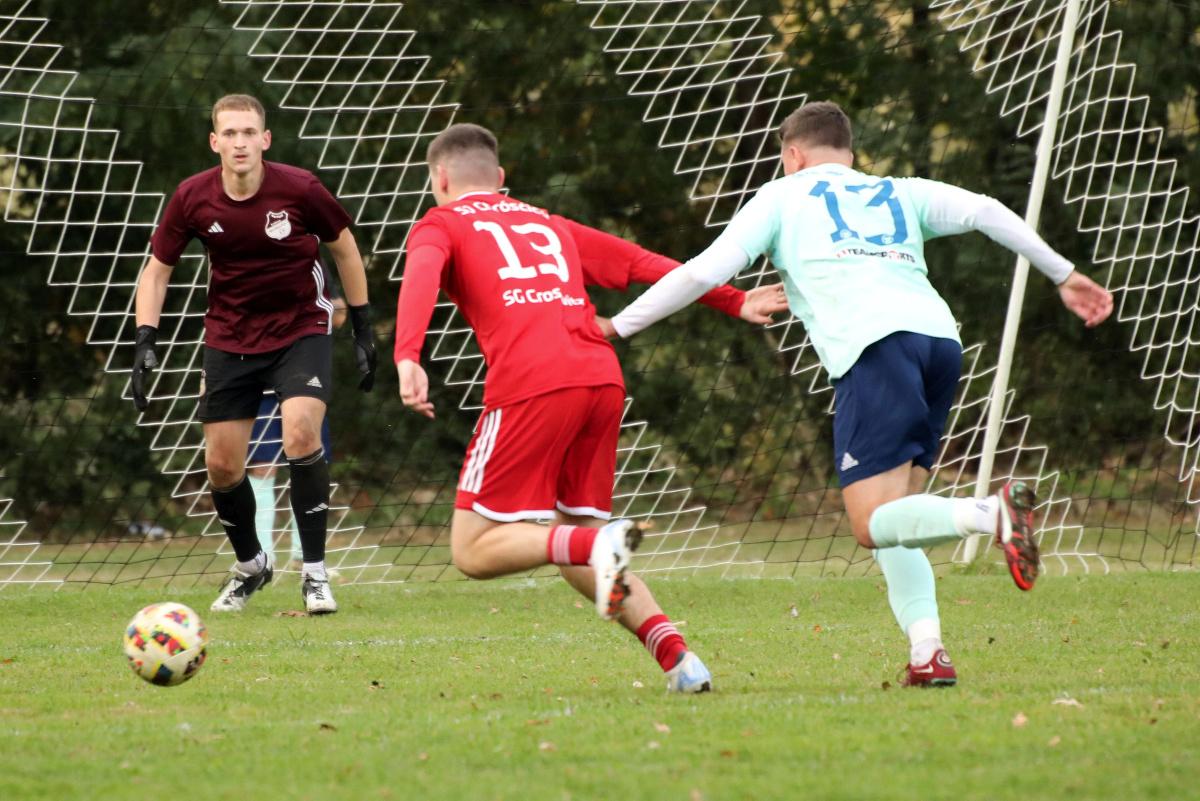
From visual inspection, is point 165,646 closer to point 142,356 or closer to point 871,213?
point 142,356

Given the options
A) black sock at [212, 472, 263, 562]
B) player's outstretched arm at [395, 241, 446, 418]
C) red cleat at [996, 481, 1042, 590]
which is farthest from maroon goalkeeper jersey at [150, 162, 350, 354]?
red cleat at [996, 481, 1042, 590]

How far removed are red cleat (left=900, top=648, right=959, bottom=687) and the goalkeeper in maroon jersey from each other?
121 inches

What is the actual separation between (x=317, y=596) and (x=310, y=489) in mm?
499

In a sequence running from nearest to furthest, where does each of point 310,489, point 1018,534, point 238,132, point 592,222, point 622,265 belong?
point 1018,534 < point 622,265 < point 238,132 < point 310,489 < point 592,222

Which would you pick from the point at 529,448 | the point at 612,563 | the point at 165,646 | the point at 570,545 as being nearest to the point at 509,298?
the point at 529,448

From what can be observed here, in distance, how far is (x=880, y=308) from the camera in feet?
12.2

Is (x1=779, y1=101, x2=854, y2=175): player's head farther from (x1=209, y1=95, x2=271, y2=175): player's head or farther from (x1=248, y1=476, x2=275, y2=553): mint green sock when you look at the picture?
(x1=248, y1=476, x2=275, y2=553): mint green sock

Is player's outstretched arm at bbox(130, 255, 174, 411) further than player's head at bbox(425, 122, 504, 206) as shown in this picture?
Yes

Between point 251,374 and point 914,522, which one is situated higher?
point 914,522

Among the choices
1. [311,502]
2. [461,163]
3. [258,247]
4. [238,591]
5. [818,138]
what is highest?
[461,163]

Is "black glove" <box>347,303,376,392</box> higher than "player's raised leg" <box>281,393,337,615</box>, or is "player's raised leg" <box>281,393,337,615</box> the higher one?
"black glove" <box>347,303,376,392</box>

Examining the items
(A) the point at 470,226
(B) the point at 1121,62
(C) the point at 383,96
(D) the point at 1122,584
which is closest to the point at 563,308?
(A) the point at 470,226

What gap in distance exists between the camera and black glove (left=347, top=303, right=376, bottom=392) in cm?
594

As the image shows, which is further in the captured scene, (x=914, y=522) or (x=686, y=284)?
(x=686, y=284)
